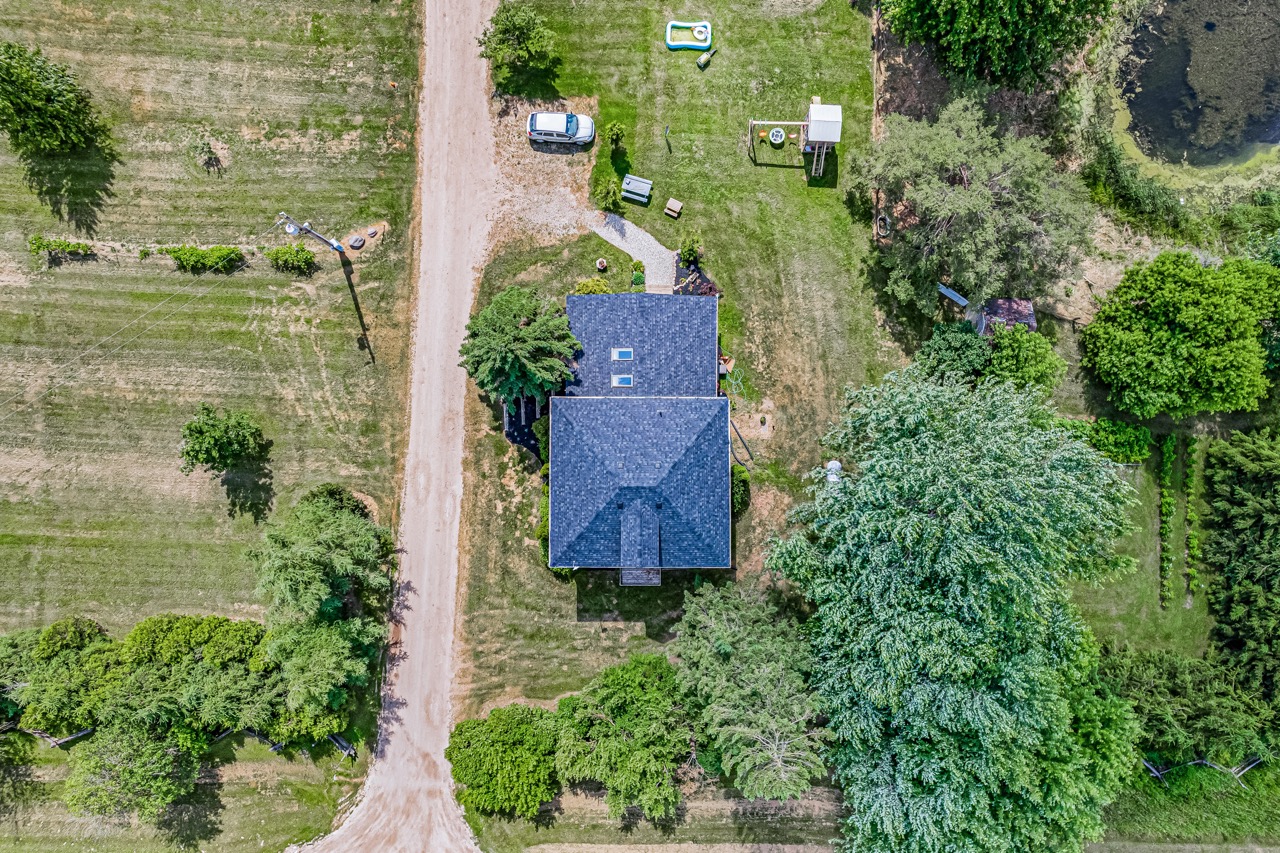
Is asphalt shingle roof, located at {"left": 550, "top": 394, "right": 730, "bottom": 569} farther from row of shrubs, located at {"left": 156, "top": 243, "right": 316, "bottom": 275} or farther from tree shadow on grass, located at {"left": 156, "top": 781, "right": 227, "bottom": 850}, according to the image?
tree shadow on grass, located at {"left": 156, "top": 781, "right": 227, "bottom": 850}

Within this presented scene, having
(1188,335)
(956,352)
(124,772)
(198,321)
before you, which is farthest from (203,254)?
(1188,335)

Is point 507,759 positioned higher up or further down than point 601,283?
further down

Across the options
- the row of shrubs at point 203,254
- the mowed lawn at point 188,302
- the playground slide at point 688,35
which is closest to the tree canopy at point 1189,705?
the playground slide at point 688,35

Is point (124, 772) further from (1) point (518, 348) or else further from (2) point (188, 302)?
(1) point (518, 348)

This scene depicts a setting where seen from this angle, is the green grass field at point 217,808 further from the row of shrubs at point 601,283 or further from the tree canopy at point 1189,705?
the tree canopy at point 1189,705

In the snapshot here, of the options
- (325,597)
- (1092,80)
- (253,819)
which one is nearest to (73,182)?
(325,597)
